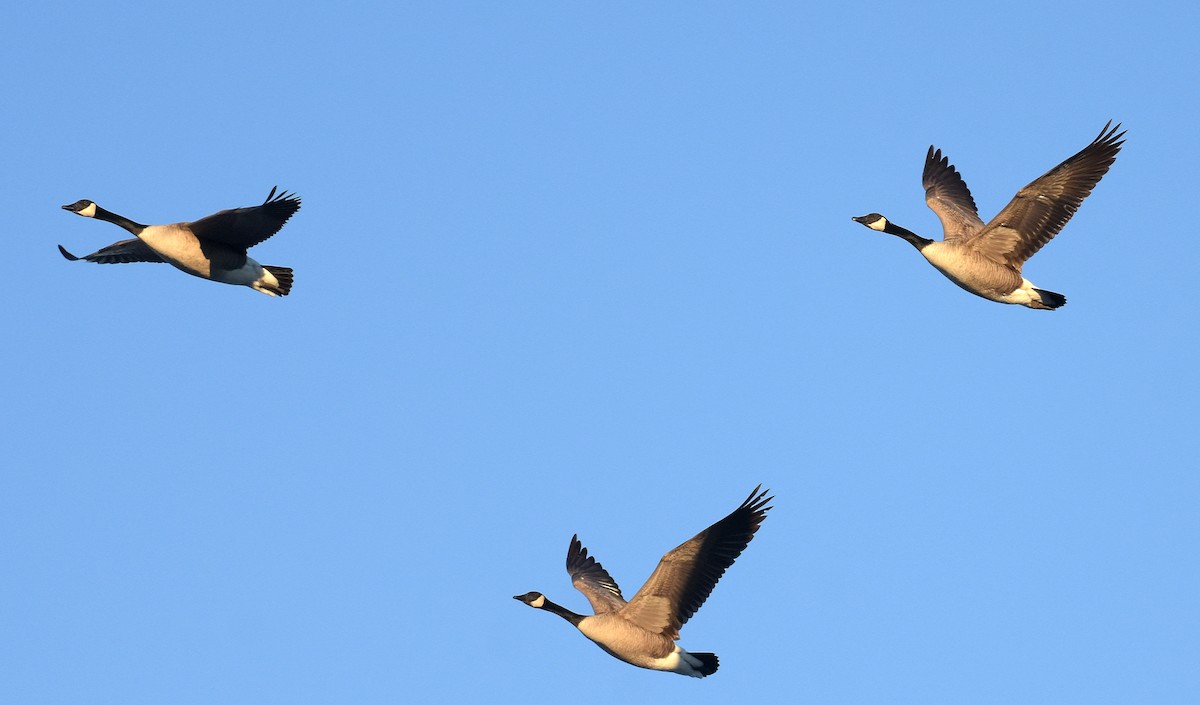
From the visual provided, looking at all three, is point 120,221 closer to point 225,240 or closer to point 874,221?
point 225,240

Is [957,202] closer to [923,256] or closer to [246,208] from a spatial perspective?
[923,256]

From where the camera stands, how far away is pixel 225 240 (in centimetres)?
1691

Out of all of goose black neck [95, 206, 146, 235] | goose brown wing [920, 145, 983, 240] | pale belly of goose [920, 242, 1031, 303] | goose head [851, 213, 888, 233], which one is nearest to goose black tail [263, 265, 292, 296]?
goose black neck [95, 206, 146, 235]

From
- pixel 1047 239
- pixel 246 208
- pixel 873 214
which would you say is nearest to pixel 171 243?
pixel 246 208

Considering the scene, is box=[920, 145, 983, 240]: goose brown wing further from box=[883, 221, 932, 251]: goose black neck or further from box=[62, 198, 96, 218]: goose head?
box=[62, 198, 96, 218]: goose head

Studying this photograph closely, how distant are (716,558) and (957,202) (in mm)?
8476

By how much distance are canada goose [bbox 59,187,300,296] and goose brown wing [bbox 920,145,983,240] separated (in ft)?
31.2

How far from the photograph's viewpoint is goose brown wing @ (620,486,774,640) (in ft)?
52.6

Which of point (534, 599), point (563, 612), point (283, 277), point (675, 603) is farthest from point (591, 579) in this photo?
point (283, 277)

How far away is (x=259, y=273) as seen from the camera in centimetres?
1750

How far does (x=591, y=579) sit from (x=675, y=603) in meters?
3.53

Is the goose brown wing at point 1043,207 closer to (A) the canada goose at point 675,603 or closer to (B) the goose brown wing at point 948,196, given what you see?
(B) the goose brown wing at point 948,196

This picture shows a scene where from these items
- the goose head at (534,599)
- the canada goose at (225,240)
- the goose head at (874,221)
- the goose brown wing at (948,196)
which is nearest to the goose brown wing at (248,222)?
the canada goose at (225,240)

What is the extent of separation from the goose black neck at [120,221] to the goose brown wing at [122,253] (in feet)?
3.22
